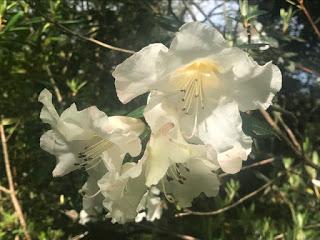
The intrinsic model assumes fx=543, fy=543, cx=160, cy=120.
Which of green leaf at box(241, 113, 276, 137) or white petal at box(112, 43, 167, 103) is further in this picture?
green leaf at box(241, 113, 276, 137)

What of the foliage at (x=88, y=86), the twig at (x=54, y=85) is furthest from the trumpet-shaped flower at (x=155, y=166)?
the twig at (x=54, y=85)

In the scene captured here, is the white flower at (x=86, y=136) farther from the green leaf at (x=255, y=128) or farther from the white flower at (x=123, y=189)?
the green leaf at (x=255, y=128)

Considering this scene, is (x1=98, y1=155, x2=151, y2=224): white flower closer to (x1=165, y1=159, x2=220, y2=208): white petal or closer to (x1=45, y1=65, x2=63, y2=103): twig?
(x1=165, y1=159, x2=220, y2=208): white petal

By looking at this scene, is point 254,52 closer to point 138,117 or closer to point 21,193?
point 138,117

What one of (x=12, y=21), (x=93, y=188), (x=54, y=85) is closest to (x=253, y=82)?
(x=93, y=188)

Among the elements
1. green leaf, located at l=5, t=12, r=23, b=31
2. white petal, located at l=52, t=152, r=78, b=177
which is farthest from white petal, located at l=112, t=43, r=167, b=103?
green leaf, located at l=5, t=12, r=23, b=31

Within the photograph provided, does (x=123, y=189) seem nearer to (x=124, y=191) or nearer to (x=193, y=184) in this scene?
(x=124, y=191)

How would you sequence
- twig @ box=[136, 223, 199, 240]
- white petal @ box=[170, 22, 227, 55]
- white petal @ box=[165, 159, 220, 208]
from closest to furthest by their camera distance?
1. white petal @ box=[170, 22, 227, 55]
2. white petal @ box=[165, 159, 220, 208]
3. twig @ box=[136, 223, 199, 240]

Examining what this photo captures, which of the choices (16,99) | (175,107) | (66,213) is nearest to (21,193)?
(66,213)
